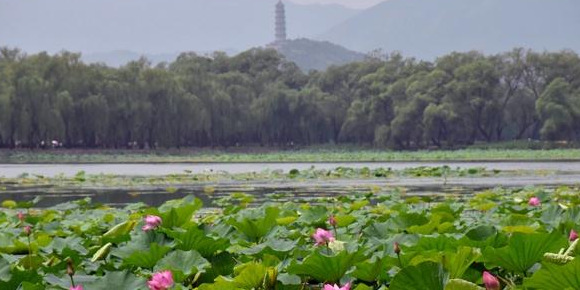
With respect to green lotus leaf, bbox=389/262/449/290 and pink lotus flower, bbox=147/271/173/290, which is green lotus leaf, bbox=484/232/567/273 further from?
pink lotus flower, bbox=147/271/173/290

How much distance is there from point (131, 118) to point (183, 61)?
25.7 metres

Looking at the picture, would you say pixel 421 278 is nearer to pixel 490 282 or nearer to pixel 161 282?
pixel 490 282

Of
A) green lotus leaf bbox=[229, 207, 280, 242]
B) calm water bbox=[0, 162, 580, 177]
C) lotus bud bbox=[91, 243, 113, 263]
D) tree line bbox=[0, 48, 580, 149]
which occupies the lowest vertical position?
calm water bbox=[0, 162, 580, 177]

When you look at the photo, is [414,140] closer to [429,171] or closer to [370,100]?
[370,100]

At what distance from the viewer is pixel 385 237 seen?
15.6 feet

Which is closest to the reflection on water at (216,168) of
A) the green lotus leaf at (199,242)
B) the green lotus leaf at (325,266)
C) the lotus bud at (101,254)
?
the lotus bud at (101,254)

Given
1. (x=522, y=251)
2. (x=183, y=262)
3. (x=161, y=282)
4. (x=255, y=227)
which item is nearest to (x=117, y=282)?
(x=161, y=282)

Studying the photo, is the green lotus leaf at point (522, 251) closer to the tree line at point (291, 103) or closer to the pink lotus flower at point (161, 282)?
the pink lotus flower at point (161, 282)

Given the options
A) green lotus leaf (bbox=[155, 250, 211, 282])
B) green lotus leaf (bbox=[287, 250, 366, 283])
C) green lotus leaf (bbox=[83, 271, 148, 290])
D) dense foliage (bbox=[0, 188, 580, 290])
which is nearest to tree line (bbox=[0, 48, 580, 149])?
dense foliage (bbox=[0, 188, 580, 290])

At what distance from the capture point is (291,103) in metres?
74.2

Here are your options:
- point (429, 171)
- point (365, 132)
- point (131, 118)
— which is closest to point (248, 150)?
point (365, 132)

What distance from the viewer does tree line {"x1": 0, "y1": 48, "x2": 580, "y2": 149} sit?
2318 inches

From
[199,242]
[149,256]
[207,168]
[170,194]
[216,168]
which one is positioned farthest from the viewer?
[216,168]

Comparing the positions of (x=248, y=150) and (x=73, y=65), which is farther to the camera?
(x=248, y=150)
